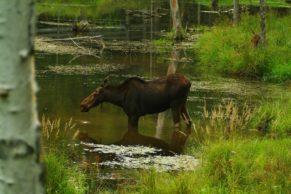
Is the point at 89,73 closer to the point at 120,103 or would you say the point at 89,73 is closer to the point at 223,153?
the point at 120,103

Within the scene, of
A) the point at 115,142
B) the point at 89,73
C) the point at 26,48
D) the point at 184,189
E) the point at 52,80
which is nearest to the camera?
the point at 26,48

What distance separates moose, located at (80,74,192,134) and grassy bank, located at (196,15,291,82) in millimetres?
7359

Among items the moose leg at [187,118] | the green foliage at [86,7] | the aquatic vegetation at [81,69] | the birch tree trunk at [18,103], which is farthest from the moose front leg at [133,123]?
the green foliage at [86,7]

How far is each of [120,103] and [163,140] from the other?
1786 mm

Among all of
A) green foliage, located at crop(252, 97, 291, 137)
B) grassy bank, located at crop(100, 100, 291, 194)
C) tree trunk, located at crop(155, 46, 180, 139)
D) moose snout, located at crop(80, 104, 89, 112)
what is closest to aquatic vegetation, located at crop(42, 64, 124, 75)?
tree trunk, located at crop(155, 46, 180, 139)

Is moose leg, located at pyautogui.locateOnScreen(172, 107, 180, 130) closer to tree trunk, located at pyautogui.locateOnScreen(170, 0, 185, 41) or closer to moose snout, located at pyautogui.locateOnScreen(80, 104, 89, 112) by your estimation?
moose snout, located at pyautogui.locateOnScreen(80, 104, 89, 112)

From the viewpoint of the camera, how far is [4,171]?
79.8 inches

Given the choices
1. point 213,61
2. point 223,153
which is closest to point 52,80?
point 213,61

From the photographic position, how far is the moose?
13680 millimetres

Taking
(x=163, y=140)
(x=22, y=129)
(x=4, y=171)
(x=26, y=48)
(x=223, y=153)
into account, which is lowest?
(x=163, y=140)

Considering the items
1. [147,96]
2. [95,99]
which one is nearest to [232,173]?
[147,96]

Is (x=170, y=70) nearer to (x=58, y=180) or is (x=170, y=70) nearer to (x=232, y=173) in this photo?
(x=232, y=173)

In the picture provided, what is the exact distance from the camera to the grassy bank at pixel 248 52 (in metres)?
21.1

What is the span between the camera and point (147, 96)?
13.7m
